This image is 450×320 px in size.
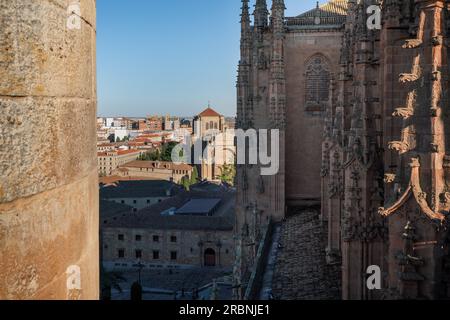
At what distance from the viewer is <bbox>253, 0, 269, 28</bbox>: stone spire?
22594 mm

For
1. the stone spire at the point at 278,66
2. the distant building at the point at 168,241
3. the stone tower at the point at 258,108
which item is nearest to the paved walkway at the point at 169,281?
the distant building at the point at 168,241

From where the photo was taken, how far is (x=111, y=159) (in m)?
91.8

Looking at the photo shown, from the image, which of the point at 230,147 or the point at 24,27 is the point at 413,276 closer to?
the point at 24,27

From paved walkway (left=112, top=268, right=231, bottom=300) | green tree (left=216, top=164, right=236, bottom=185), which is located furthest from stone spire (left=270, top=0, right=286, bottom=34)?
green tree (left=216, top=164, right=236, bottom=185)

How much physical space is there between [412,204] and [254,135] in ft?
53.8

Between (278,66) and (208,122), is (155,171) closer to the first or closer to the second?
(208,122)

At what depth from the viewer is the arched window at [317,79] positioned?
2248 centimetres

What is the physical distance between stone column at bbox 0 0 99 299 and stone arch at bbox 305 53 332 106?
68.1 ft

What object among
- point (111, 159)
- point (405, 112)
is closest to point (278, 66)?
point (405, 112)

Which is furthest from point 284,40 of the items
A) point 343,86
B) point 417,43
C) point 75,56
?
point 75,56

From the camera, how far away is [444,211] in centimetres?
562

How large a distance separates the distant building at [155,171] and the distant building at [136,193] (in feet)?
41.3

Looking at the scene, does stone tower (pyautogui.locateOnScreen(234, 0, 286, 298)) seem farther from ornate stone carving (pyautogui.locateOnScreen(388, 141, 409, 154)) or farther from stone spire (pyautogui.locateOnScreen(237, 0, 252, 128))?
ornate stone carving (pyautogui.locateOnScreen(388, 141, 409, 154))
